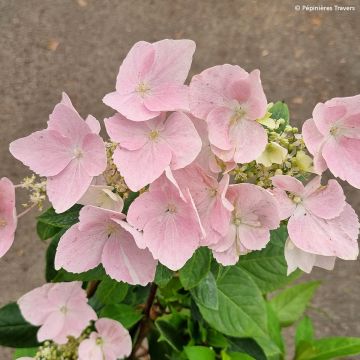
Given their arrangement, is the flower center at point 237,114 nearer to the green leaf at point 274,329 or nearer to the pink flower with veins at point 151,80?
the pink flower with veins at point 151,80

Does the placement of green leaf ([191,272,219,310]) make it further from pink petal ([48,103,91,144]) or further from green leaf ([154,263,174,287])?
pink petal ([48,103,91,144])

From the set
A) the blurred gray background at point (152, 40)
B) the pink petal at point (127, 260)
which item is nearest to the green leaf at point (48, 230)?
the pink petal at point (127, 260)

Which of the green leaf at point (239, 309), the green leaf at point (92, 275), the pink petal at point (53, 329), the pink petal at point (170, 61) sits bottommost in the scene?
the green leaf at point (239, 309)

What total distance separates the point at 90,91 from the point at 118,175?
48.4 inches

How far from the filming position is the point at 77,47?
1.85 m

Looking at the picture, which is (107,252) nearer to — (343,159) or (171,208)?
(171,208)

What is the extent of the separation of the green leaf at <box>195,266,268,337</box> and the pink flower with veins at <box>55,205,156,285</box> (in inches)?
13.5

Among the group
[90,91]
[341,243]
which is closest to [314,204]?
[341,243]

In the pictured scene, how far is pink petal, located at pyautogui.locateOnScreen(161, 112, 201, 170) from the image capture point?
54 cm

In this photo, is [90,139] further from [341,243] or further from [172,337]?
[172,337]

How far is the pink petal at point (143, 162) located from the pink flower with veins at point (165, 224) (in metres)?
0.02

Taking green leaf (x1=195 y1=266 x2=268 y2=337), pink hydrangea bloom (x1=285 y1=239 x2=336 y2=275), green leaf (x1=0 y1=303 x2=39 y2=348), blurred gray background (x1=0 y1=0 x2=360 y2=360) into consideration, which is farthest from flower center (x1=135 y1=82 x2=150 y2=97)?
blurred gray background (x1=0 y1=0 x2=360 y2=360)

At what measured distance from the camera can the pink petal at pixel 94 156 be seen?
1.86 feet

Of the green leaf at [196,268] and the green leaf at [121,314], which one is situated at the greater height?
the green leaf at [196,268]
